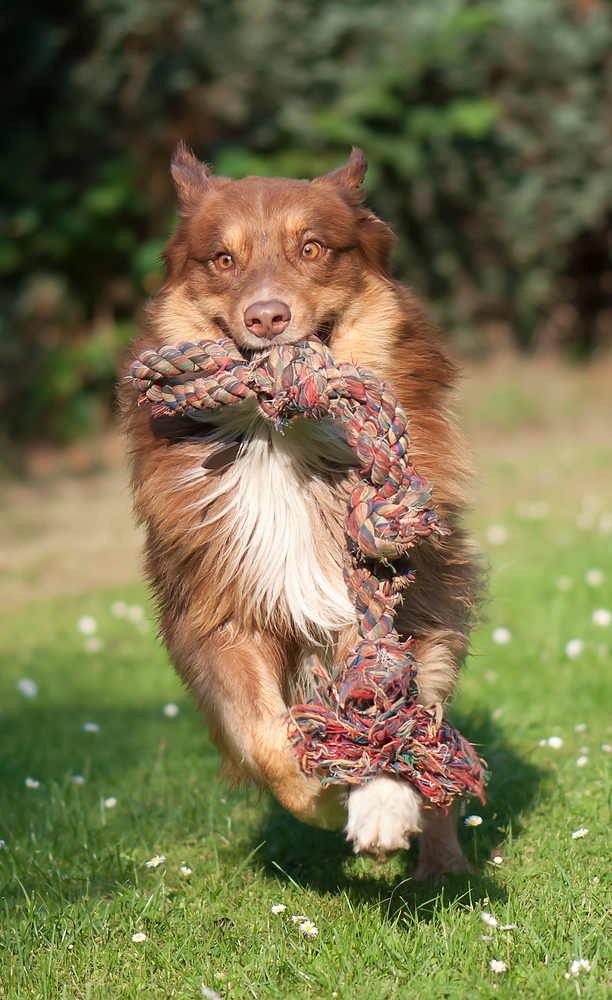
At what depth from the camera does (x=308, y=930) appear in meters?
2.88

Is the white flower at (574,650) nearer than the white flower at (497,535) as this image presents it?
Yes

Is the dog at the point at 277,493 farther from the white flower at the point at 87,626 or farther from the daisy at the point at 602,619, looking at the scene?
the white flower at the point at 87,626

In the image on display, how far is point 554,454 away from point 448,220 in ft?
13.4

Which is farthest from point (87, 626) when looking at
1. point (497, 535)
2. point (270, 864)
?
point (270, 864)

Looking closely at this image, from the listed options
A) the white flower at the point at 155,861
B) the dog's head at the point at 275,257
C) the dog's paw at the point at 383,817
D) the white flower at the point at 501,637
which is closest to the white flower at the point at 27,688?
the white flower at the point at 155,861

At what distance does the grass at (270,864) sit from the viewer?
8.94 ft

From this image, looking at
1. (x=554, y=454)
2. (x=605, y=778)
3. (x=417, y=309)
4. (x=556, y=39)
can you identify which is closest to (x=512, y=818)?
(x=605, y=778)

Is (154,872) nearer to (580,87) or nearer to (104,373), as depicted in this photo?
(104,373)

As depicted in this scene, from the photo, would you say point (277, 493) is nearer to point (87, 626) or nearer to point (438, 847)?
point (438, 847)

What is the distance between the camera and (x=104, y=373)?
1106 centimetres

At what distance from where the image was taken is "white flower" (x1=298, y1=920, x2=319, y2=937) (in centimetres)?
287

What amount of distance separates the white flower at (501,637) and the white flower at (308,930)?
117 inches

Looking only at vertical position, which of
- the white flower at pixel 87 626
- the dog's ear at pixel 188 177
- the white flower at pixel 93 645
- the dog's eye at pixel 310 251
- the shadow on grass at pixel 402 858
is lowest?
the white flower at pixel 87 626

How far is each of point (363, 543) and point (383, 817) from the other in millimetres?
714
